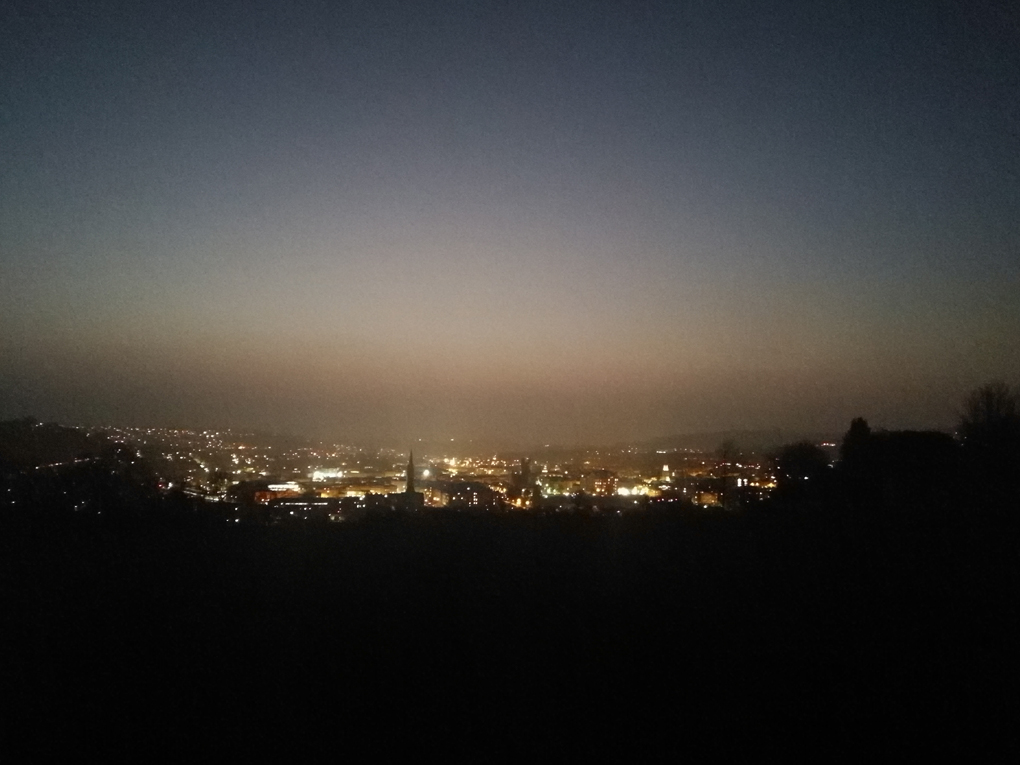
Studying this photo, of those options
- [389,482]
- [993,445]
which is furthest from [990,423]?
[389,482]

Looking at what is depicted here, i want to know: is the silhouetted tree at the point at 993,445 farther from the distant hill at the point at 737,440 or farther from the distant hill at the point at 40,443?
the distant hill at the point at 40,443

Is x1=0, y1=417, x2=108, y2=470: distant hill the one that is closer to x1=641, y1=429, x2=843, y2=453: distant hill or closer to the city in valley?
the city in valley

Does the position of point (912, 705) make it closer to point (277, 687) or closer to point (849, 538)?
point (849, 538)

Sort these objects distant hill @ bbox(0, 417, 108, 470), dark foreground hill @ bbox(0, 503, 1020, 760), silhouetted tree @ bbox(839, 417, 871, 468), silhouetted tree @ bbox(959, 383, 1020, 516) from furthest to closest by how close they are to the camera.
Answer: silhouetted tree @ bbox(839, 417, 871, 468) < distant hill @ bbox(0, 417, 108, 470) < silhouetted tree @ bbox(959, 383, 1020, 516) < dark foreground hill @ bbox(0, 503, 1020, 760)

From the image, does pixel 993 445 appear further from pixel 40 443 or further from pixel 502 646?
pixel 40 443

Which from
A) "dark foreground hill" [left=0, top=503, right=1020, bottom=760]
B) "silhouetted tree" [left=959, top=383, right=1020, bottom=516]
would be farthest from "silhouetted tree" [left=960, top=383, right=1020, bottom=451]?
"dark foreground hill" [left=0, top=503, right=1020, bottom=760]

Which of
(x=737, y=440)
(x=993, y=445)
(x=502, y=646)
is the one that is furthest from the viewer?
(x=737, y=440)

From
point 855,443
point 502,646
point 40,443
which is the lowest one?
point 502,646

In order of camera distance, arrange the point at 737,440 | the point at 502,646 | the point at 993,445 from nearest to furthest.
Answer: the point at 502,646, the point at 993,445, the point at 737,440

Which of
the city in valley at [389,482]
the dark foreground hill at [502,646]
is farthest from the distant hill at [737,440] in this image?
the dark foreground hill at [502,646]
